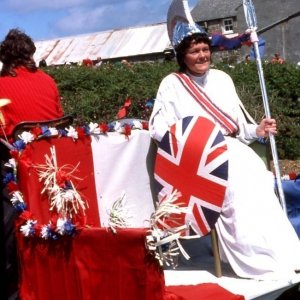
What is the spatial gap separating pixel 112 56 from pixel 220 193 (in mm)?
30217

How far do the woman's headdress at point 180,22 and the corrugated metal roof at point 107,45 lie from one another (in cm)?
2871

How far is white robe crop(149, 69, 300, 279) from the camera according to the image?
420cm

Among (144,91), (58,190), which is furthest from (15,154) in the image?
(144,91)

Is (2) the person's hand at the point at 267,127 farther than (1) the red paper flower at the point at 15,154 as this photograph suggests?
Yes

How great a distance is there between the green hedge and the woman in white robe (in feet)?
17.6

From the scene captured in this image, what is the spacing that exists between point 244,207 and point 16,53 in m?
1.86

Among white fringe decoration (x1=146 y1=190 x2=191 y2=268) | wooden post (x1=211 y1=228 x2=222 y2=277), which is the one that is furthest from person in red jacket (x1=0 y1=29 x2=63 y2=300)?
wooden post (x1=211 y1=228 x2=222 y2=277)

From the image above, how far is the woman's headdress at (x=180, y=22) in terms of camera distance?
454 cm

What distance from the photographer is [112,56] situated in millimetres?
33906

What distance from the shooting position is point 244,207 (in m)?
4.30

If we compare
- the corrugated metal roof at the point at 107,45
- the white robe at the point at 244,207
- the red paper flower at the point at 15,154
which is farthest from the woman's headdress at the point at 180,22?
the corrugated metal roof at the point at 107,45

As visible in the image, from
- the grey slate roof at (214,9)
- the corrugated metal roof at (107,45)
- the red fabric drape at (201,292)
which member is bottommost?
the red fabric drape at (201,292)

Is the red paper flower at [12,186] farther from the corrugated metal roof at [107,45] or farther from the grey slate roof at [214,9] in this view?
the grey slate roof at [214,9]

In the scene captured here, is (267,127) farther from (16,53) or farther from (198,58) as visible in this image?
(16,53)
